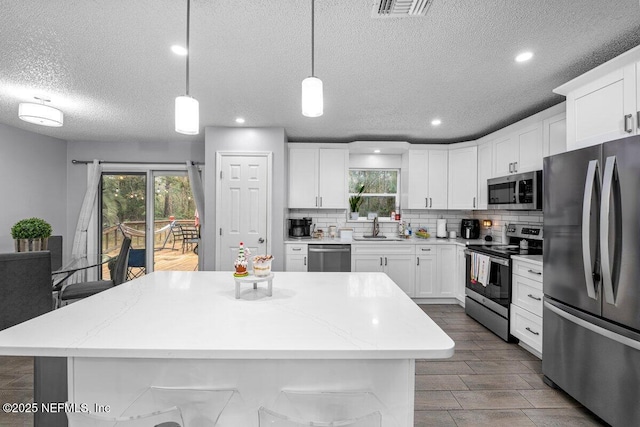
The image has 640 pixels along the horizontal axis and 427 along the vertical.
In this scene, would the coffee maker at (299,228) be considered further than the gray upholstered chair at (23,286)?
Yes

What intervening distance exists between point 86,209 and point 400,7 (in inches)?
213

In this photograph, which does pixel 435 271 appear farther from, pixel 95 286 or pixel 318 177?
pixel 95 286

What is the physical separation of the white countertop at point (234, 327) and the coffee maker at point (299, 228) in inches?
107

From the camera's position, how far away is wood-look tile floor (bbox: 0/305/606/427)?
200 cm

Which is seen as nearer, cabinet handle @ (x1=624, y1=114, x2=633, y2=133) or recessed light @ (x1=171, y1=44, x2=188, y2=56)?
cabinet handle @ (x1=624, y1=114, x2=633, y2=133)

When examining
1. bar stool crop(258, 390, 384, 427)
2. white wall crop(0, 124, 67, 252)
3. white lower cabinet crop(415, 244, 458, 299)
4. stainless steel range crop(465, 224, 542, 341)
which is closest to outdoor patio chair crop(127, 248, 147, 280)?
white wall crop(0, 124, 67, 252)

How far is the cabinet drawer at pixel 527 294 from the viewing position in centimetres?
277

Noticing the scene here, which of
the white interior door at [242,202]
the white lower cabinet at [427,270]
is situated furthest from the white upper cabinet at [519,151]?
the white interior door at [242,202]

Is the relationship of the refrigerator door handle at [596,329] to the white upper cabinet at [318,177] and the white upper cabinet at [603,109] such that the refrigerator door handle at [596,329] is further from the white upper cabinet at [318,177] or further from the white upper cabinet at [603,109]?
the white upper cabinet at [318,177]

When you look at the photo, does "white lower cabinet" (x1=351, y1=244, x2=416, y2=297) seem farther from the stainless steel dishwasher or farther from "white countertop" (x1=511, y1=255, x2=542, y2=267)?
"white countertop" (x1=511, y1=255, x2=542, y2=267)

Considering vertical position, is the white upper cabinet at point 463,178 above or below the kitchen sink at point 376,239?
above

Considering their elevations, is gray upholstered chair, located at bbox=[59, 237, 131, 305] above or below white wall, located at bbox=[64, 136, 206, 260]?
below

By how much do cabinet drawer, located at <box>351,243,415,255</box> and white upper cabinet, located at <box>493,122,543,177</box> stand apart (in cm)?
150

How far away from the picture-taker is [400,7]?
1.54m
